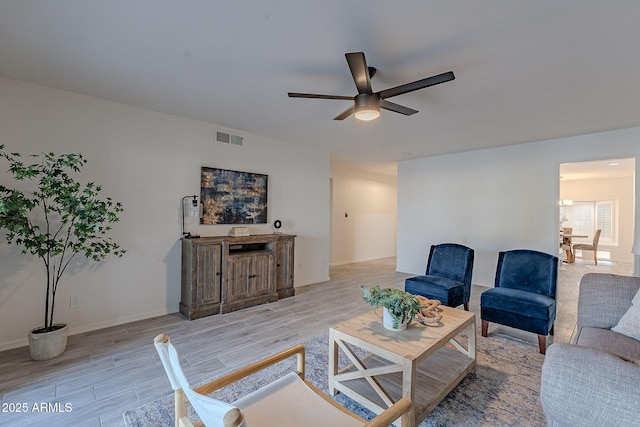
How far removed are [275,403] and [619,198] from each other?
11.4 meters

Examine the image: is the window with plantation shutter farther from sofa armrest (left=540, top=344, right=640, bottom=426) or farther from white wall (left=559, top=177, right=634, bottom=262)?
sofa armrest (left=540, top=344, right=640, bottom=426)

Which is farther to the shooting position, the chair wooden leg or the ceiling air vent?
the ceiling air vent

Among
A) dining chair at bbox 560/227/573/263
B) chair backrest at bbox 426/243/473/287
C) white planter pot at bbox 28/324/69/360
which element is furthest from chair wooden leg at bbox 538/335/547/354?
dining chair at bbox 560/227/573/263

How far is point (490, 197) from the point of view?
5359 millimetres

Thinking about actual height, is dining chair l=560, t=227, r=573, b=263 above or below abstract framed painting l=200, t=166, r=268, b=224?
below

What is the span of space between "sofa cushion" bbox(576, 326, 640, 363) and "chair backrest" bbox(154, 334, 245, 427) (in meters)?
2.12

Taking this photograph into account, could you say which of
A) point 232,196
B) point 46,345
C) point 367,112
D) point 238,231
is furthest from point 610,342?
point 46,345

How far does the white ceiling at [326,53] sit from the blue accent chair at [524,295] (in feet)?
6.02

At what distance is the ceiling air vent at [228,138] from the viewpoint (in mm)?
4191

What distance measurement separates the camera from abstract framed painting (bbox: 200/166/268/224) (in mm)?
4051

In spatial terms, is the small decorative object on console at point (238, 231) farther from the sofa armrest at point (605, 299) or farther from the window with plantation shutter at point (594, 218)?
the window with plantation shutter at point (594, 218)

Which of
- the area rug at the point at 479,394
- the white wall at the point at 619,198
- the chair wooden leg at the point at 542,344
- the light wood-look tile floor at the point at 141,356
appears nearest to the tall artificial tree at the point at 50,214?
the light wood-look tile floor at the point at 141,356

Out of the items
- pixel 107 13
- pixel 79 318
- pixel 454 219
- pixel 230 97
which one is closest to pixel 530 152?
pixel 454 219

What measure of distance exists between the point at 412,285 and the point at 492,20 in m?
2.99
